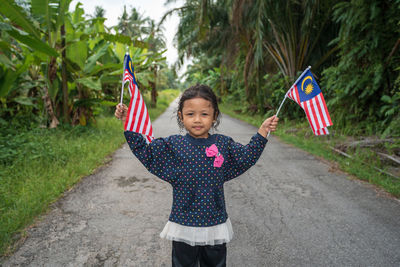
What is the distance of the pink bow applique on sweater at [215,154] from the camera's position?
172cm

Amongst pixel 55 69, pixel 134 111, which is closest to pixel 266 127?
pixel 134 111

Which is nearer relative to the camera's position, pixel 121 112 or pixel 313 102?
pixel 121 112

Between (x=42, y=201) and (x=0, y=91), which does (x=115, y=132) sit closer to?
(x=0, y=91)

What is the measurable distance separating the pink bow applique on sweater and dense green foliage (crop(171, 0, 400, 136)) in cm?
422

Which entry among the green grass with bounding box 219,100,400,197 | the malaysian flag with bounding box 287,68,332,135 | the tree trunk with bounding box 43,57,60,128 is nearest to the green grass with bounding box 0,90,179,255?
the tree trunk with bounding box 43,57,60,128

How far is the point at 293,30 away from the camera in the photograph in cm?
944

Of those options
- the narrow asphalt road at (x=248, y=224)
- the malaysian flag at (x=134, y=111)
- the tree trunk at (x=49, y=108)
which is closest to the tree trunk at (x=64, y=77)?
the tree trunk at (x=49, y=108)

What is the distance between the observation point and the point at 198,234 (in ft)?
5.54

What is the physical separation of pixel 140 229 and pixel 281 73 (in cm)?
933

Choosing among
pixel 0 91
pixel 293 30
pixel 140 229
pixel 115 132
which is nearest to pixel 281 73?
pixel 293 30

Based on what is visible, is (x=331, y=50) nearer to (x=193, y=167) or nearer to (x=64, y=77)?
(x=64, y=77)

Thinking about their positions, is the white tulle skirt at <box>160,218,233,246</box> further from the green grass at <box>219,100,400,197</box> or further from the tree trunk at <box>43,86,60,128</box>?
the tree trunk at <box>43,86,60,128</box>

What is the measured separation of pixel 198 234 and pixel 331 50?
8633mm

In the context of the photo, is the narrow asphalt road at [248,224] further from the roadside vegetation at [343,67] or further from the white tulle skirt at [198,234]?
the roadside vegetation at [343,67]
